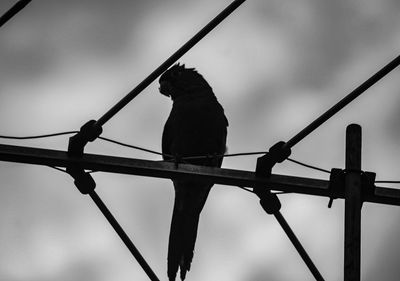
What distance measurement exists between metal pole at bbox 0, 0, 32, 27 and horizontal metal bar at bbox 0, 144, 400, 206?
2.34 ft

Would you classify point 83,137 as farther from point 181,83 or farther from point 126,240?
point 181,83

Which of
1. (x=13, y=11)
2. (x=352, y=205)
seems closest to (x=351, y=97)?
(x=352, y=205)

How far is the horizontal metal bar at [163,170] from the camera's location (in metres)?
4.25

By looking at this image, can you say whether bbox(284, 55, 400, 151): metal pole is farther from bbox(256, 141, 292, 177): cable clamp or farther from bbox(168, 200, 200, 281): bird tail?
bbox(168, 200, 200, 281): bird tail

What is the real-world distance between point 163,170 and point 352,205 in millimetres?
1061

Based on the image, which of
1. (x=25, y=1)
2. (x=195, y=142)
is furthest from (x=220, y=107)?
(x=25, y=1)

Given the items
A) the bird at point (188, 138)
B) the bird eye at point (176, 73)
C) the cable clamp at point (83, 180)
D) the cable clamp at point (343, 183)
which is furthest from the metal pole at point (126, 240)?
the bird eye at point (176, 73)

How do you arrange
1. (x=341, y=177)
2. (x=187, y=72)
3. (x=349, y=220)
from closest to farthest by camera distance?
1. (x=349, y=220)
2. (x=341, y=177)
3. (x=187, y=72)

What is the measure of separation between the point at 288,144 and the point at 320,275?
760mm

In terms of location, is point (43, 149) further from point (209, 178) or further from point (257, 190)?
point (257, 190)

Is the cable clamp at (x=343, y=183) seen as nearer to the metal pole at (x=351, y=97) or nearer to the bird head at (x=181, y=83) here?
the metal pole at (x=351, y=97)

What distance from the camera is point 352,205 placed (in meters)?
3.96

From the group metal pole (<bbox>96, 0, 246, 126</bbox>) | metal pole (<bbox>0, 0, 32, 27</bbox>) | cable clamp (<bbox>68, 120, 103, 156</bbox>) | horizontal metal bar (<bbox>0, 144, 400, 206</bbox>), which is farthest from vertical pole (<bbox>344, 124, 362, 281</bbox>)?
metal pole (<bbox>0, 0, 32, 27</bbox>)

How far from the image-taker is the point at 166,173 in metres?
4.33
